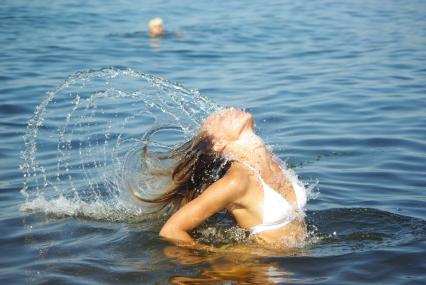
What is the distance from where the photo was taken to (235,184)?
182 inches

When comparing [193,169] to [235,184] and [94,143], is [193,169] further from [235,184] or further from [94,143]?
[94,143]

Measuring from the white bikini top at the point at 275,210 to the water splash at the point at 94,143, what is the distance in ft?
4.41

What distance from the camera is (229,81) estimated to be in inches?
472

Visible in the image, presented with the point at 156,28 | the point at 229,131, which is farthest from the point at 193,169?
the point at 156,28

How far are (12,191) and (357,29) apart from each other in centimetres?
1314

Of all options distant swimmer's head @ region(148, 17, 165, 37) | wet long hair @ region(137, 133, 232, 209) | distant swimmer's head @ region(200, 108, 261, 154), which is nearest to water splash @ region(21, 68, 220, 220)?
wet long hair @ region(137, 133, 232, 209)

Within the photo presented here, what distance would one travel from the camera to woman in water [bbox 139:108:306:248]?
15.3 ft

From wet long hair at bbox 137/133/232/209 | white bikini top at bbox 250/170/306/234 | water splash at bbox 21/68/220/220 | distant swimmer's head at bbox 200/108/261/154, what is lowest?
water splash at bbox 21/68/220/220

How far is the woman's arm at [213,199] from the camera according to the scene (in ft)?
15.1

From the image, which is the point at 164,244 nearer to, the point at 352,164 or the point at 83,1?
the point at 352,164

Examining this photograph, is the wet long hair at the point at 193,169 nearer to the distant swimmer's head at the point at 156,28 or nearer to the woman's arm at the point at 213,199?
the woman's arm at the point at 213,199

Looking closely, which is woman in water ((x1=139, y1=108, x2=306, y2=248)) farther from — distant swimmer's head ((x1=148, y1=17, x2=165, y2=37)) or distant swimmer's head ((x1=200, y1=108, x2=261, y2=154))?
distant swimmer's head ((x1=148, y1=17, x2=165, y2=37))

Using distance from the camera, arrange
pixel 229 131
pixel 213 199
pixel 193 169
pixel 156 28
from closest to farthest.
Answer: pixel 213 199
pixel 229 131
pixel 193 169
pixel 156 28

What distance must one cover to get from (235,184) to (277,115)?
16.6 feet
